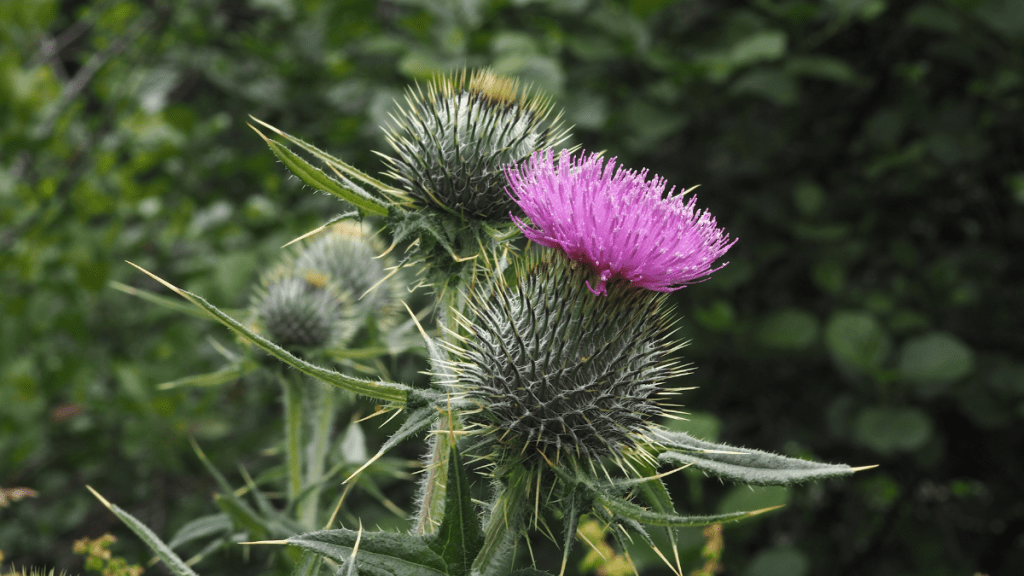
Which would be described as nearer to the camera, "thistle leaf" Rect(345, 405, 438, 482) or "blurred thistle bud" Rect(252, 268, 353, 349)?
"thistle leaf" Rect(345, 405, 438, 482)

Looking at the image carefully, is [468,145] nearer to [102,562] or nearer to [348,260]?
[102,562]

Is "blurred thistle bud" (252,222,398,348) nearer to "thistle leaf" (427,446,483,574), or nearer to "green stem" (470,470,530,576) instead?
"green stem" (470,470,530,576)

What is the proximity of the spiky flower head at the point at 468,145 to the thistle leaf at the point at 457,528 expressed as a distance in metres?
0.92

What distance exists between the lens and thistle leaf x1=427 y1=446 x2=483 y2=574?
1.42 metres

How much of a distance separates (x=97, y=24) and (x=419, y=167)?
4.10m

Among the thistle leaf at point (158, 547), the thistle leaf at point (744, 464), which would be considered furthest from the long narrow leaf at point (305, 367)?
the thistle leaf at point (744, 464)

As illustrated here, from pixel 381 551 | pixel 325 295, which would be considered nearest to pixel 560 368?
pixel 381 551

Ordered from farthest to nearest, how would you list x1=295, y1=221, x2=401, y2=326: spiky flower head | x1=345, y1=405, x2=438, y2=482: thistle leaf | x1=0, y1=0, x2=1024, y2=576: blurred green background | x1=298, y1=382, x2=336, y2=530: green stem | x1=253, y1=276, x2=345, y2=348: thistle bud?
1. x1=0, y1=0, x2=1024, y2=576: blurred green background
2. x1=295, y1=221, x2=401, y2=326: spiky flower head
3. x1=253, y1=276, x2=345, y2=348: thistle bud
4. x1=298, y1=382, x2=336, y2=530: green stem
5. x1=345, y1=405, x2=438, y2=482: thistle leaf

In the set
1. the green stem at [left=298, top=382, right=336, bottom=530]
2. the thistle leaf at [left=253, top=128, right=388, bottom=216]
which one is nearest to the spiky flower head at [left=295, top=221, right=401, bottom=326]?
the green stem at [left=298, top=382, right=336, bottom=530]

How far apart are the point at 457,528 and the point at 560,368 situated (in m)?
0.54

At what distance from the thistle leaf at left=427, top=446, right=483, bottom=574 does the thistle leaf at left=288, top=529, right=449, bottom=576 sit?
2 cm

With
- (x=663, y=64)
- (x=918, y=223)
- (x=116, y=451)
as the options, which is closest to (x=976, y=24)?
(x=918, y=223)

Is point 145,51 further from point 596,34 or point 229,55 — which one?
point 596,34

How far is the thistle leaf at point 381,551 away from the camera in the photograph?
137 cm
